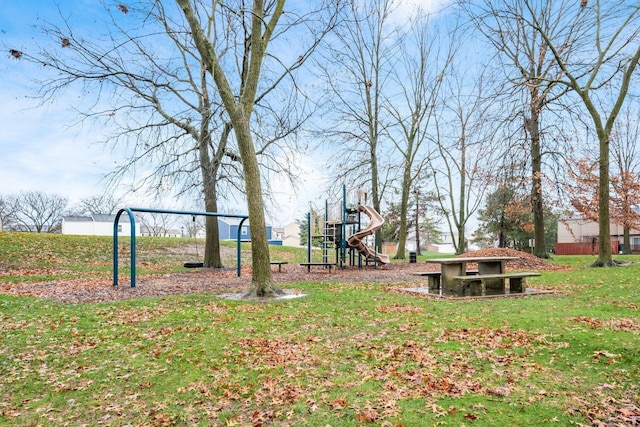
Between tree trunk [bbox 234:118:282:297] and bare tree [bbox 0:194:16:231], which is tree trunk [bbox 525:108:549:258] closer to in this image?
tree trunk [bbox 234:118:282:297]

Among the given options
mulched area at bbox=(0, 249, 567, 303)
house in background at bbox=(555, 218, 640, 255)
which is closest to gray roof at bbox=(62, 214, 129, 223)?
mulched area at bbox=(0, 249, 567, 303)

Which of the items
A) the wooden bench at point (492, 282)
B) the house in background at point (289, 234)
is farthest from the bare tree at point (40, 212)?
the wooden bench at point (492, 282)

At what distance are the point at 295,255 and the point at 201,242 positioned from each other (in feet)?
18.1

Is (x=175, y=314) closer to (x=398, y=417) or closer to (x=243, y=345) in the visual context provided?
(x=243, y=345)

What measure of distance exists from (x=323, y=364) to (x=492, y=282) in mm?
6137

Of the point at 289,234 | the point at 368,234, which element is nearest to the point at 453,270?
the point at 368,234

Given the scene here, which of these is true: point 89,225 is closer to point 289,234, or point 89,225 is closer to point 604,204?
point 289,234

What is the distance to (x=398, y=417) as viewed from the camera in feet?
11.0

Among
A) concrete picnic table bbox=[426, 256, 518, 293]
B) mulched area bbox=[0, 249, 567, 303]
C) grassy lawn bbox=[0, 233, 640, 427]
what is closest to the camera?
grassy lawn bbox=[0, 233, 640, 427]

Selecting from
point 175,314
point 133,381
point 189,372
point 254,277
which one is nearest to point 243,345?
point 189,372

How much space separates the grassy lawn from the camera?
353 cm

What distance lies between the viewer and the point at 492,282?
9.42m

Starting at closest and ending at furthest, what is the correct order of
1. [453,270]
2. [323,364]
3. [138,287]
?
[323,364], [453,270], [138,287]

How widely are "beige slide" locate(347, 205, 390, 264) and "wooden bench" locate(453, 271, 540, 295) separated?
688 centimetres
